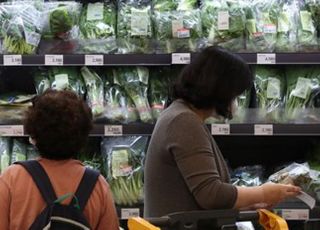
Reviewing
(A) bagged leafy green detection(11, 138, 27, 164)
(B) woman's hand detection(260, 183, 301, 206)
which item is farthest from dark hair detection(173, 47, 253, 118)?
(A) bagged leafy green detection(11, 138, 27, 164)

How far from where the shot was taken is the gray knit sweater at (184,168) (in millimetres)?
1822

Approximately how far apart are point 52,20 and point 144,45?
0.54 m

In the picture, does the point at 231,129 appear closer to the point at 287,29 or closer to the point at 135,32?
the point at 287,29

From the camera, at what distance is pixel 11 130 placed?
10.0ft

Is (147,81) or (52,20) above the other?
(52,20)

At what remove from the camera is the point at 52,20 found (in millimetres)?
3078

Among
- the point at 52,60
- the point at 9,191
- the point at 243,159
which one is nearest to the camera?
the point at 9,191

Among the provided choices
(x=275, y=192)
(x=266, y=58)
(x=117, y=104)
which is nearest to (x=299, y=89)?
(x=266, y=58)

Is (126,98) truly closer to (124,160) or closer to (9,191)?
(124,160)

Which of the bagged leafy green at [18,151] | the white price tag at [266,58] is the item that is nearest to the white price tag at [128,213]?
the bagged leafy green at [18,151]

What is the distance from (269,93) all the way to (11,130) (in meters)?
1.47

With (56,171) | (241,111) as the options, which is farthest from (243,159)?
(56,171)

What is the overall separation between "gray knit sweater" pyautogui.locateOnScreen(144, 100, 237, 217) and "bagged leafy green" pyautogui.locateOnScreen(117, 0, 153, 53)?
116 centimetres

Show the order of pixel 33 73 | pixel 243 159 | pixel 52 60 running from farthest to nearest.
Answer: pixel 243 159 < pixel 33 73 < pixel 52 60
